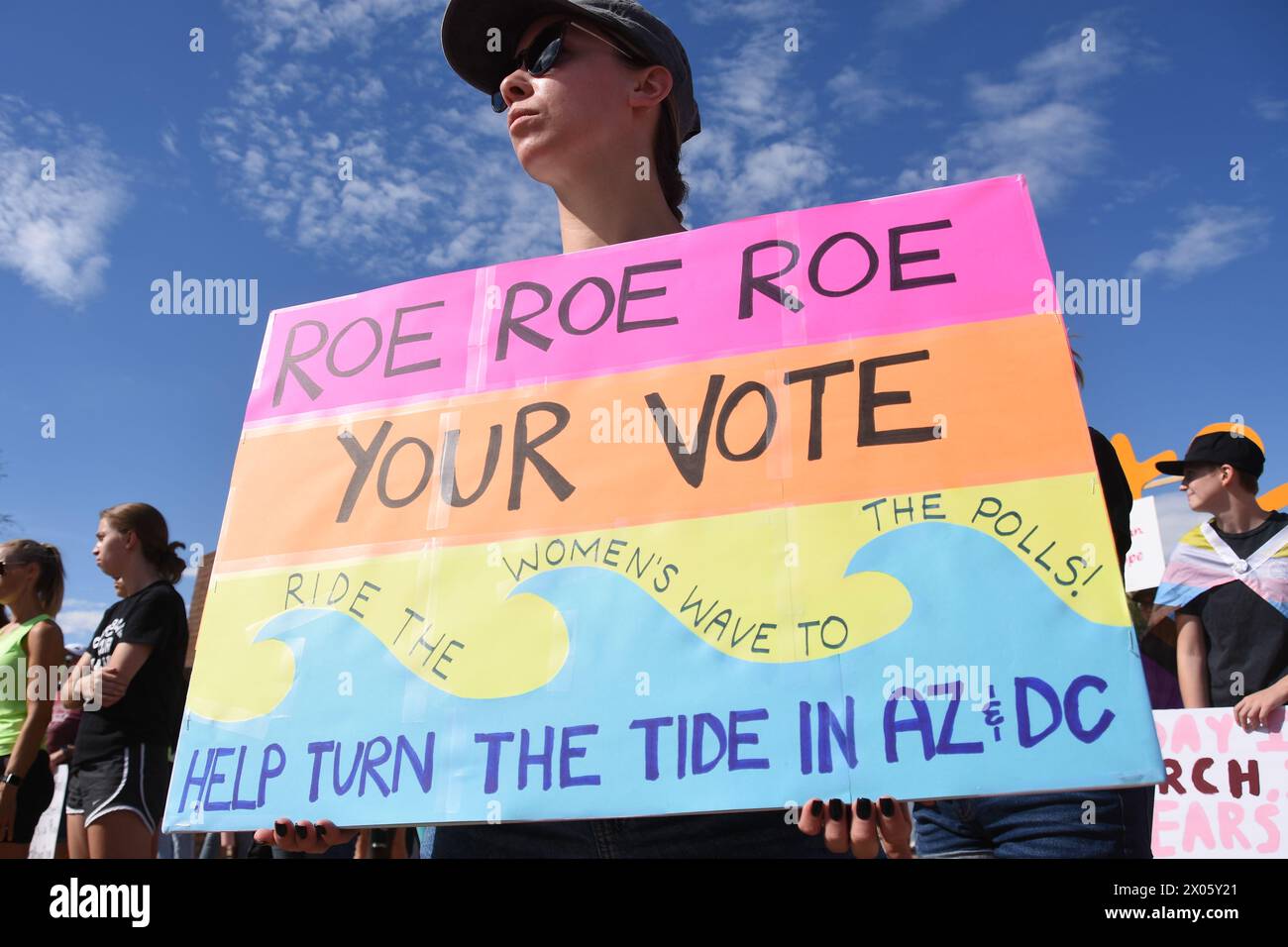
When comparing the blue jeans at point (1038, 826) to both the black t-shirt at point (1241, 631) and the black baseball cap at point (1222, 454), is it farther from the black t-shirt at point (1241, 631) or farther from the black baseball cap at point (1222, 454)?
the black baseball cap at point (1222, 454)

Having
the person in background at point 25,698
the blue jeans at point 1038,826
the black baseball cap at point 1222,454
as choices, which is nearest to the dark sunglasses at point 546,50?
the blue jeans at point 1038,826

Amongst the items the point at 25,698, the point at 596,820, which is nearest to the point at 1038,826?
the point at 596,820

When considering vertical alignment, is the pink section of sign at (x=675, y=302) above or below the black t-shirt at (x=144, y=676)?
above

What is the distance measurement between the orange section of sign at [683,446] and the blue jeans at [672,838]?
0.53 meters

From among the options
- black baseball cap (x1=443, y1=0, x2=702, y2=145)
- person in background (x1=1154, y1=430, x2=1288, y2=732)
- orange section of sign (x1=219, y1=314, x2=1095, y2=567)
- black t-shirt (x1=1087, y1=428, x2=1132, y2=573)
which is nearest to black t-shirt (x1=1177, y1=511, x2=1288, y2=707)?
person in background (x1=1154, y1=430, x2=1288, y2=732)

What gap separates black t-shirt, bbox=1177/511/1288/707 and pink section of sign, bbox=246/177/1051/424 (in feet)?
7.95

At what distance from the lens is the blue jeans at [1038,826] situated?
1496mm

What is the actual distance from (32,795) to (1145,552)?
6.44m

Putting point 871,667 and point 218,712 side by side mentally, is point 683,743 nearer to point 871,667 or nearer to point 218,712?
point 871,667

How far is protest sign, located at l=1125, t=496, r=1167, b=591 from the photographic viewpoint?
6.06m

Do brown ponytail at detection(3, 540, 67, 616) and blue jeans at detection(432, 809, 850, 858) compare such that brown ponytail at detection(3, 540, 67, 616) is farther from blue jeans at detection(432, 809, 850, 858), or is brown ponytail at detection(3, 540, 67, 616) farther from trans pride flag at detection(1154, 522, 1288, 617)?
trans pride flag at detection(1154, 522, 1288, 617)

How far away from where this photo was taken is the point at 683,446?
5.75 feet

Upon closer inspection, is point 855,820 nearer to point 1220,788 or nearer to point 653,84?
point 653,84
